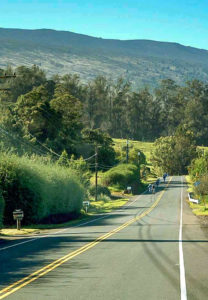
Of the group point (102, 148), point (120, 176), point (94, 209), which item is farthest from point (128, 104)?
point (94, 209)

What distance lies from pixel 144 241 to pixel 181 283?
35.0 feet

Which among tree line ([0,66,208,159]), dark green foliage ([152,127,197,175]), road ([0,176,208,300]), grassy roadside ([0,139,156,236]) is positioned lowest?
grassy roadside ([0,139,156,236])

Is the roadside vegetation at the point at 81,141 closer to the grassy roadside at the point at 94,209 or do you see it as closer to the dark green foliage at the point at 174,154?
the dark green foliage at the point at 174,154

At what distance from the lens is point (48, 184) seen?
1475 inches

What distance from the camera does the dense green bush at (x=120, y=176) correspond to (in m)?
88.7

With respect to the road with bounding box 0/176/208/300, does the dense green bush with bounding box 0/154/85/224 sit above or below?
above

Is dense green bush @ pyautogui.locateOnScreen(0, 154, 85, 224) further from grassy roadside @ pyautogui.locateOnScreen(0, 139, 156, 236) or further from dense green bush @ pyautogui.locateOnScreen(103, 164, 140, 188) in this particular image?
dense green bush @ pyautogui.locateOnScreen(103, 164, 140, 188)

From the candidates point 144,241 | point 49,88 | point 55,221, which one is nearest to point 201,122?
point 49,88

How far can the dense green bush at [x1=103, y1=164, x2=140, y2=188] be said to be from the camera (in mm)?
88688

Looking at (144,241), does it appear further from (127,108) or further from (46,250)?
(127,108)

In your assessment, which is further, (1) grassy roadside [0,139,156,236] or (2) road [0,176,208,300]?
(1) grassy roadside [0,139,156,236]

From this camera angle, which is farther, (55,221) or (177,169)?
(177,169)

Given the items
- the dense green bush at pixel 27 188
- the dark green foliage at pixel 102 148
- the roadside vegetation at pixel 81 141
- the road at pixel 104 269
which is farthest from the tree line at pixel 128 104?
the road at pixel 104 269

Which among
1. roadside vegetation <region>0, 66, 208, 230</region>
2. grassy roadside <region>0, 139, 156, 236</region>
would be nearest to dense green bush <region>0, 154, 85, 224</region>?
roadside vegetation <region>0, 66, 208, 230</region>
